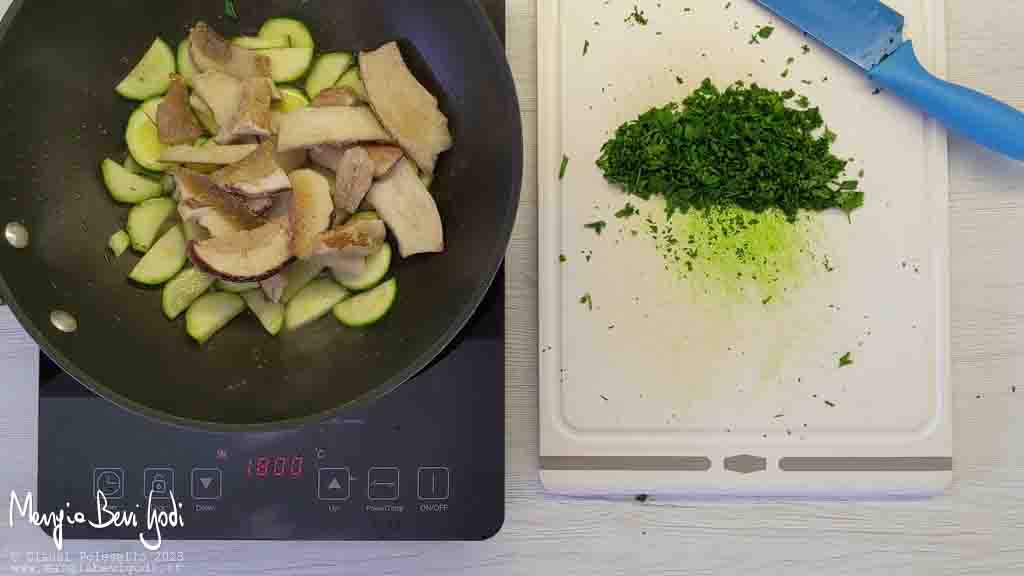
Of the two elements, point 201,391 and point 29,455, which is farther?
point 29,455

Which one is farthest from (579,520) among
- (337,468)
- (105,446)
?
(105,446)

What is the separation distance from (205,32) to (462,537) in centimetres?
77

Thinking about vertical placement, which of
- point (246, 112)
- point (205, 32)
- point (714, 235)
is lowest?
point (714, 235)

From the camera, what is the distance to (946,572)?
3.86 ft

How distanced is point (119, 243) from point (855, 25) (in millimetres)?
1066

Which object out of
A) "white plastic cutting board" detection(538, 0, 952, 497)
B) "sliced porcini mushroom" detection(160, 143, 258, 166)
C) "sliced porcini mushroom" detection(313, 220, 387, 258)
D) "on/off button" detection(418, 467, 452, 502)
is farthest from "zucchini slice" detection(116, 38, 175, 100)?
"on/off button" detection(418, 467, 452, 502)

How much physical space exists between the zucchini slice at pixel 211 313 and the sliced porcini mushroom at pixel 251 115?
0.21 meters

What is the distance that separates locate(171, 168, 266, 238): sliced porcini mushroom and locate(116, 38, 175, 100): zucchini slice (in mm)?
148

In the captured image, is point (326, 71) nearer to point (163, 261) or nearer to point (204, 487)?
point (163, 261)

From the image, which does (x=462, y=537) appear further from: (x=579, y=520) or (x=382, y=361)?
(x=382, y=361)

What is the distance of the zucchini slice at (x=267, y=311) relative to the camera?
41.8 inches

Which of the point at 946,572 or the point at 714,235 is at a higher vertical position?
the point at 714,235

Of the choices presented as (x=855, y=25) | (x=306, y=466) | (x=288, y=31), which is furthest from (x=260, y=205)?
(x=855, y=25)

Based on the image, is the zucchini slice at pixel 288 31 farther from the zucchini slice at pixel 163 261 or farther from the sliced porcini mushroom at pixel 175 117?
the zucchini slice at pixel 163 261
